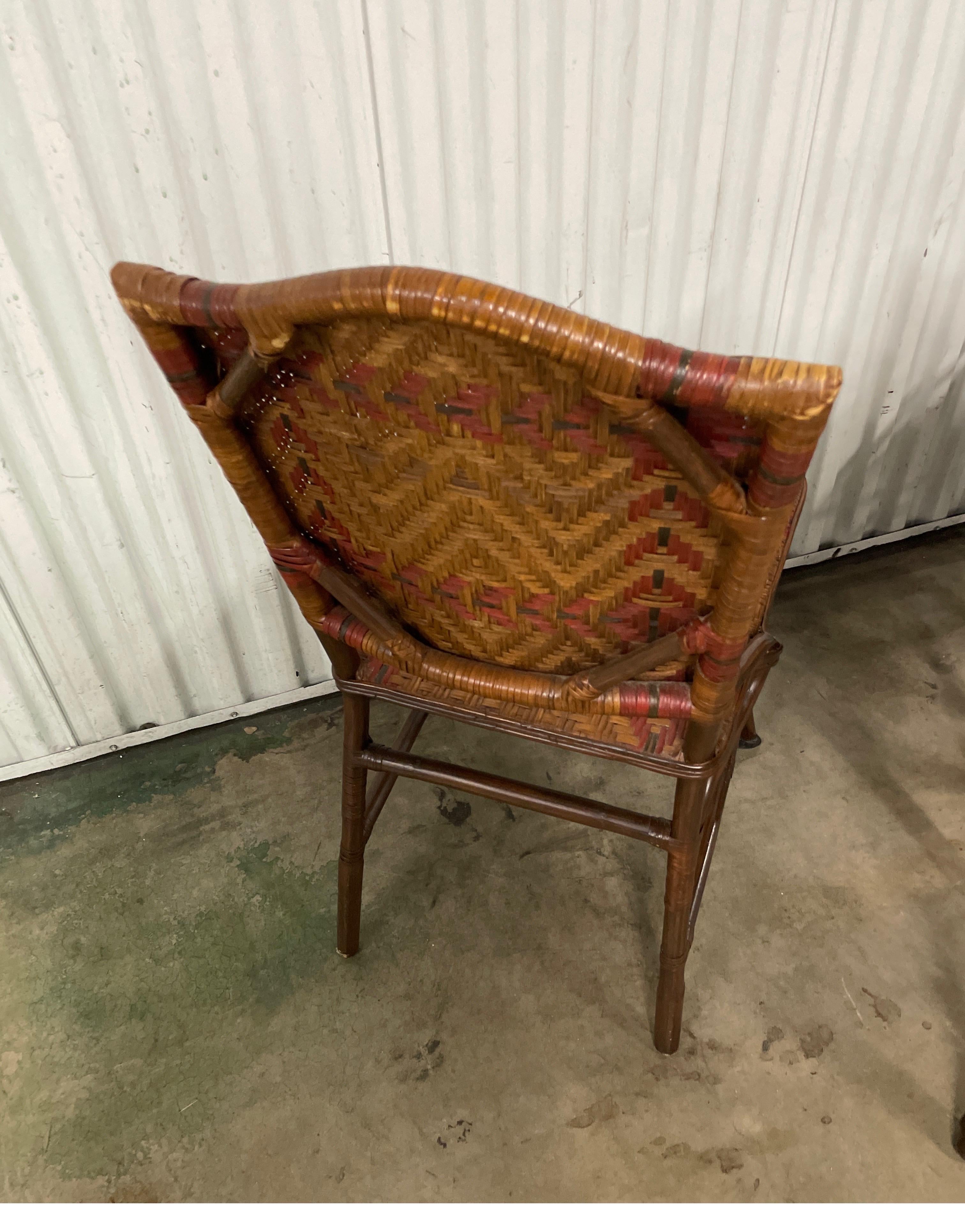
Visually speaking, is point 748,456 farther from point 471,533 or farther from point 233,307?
point 233,307

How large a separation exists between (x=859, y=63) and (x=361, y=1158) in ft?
A: 5.91

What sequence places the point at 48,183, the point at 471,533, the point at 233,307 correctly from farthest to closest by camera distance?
the point at 48,183 < the point at 471,533 < the point at 233,307

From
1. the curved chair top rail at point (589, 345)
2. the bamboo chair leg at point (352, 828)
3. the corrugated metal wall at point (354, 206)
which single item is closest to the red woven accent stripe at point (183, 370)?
the curved chair top rail at point (589, 345)

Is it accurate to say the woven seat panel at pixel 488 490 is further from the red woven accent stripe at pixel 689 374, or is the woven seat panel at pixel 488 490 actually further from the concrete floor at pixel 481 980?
the concrete floor at pixel 481 980

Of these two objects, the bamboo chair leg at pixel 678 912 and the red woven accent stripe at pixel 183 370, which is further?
the bamboo chair leg at pixel 678 912

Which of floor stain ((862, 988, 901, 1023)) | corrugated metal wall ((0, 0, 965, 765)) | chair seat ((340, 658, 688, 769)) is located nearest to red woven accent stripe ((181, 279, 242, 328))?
chair seat ((340, 658, 688, 769))

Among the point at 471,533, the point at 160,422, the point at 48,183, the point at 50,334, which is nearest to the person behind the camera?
the point at 471,533

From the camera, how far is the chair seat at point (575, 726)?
92 cm

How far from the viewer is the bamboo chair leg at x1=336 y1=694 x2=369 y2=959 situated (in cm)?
110

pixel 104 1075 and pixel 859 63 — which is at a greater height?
pixel 859 63

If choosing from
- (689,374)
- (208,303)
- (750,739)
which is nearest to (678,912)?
(750,739)

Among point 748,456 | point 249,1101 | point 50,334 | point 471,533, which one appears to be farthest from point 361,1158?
point 50,334

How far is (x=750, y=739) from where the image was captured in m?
1.58

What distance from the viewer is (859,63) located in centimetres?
130
